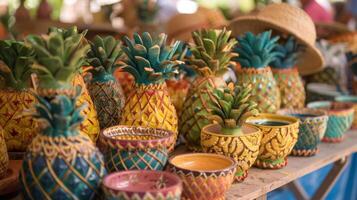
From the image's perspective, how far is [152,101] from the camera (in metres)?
1.20

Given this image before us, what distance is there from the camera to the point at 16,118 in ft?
3.94

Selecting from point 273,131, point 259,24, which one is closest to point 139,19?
Answer: point 259,24

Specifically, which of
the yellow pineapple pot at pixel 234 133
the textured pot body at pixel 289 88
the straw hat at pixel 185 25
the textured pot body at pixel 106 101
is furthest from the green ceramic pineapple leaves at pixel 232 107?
the straw hat at pixel 185 25

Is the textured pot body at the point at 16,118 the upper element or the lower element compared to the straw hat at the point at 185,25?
lower

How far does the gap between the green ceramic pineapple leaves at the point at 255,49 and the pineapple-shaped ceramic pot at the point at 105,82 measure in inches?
16.2

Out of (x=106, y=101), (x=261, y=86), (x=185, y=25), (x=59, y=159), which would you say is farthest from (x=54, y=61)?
(x=185, y=25)

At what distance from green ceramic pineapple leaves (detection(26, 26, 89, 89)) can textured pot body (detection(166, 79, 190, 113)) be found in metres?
0.63

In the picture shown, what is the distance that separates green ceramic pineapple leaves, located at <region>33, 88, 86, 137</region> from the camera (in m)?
0.90

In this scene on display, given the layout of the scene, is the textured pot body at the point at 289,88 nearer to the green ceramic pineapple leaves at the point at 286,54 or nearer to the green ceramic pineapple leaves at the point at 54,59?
the green ceramic pineapple leaves at the point at 286,54

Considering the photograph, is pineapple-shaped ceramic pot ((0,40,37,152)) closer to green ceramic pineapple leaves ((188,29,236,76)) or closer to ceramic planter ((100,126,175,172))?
ceramic planter ((100,126,175,172))

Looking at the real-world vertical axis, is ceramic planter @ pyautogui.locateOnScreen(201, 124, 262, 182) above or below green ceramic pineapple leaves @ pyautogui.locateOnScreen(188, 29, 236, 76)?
below

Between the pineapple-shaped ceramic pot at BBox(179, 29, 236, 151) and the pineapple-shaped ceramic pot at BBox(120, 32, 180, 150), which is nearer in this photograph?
the pineapple-shaped ceramic pot at BBox(120, 32, 180, 150)

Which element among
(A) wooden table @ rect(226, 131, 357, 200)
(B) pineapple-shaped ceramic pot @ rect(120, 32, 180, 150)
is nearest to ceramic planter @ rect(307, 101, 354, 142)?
(A) wooden table @ rect(226, 131, 357, 200)

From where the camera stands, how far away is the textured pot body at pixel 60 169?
2.94ft
